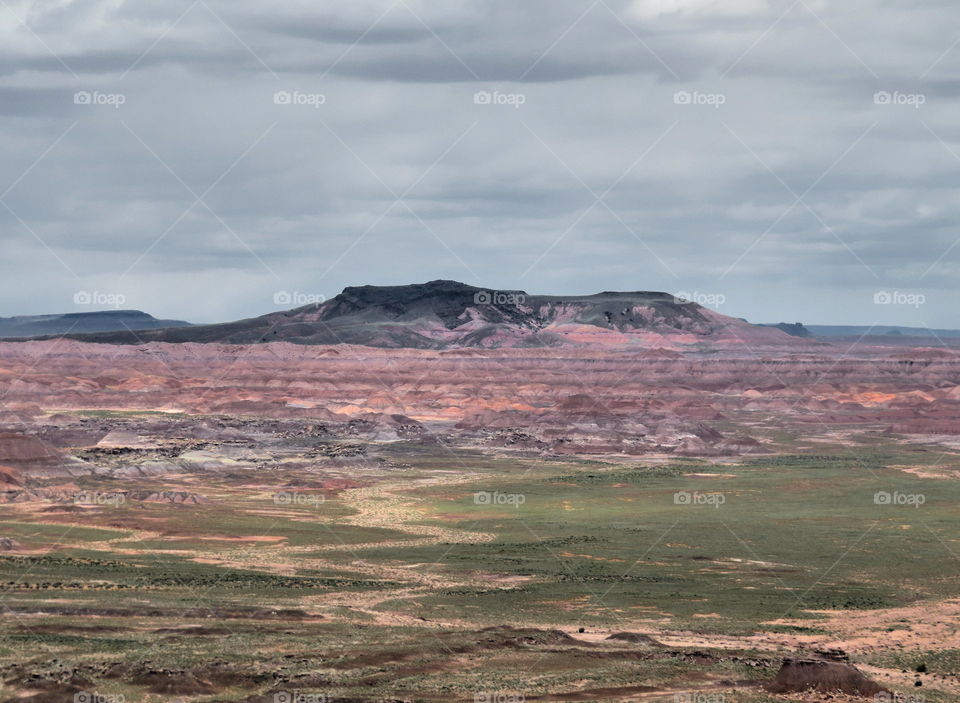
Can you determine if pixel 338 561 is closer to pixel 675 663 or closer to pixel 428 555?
pixel 428 555

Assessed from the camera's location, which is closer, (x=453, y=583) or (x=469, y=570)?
(x=453, y=583)

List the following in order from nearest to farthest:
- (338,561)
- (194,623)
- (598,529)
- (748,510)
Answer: (194,623) → (338,561) → (598,529) → (748,510)

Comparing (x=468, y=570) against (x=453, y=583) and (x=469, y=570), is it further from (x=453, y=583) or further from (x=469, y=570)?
(x=453, y=583)

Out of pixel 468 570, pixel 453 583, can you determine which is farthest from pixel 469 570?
pixel 453 583

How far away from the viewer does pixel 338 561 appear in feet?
221

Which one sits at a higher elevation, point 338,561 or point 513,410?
point 513,410

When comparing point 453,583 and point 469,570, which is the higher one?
point 469,570

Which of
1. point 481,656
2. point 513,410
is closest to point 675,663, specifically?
point 481,656

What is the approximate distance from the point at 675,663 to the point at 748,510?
50.8m

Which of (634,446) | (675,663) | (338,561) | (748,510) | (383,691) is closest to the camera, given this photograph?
(383,691)

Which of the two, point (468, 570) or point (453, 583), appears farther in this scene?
point (468, 570)

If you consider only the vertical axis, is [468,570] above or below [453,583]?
above

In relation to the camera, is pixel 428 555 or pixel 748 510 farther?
pixel 748 510

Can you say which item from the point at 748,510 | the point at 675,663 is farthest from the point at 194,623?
the point at 748,510
